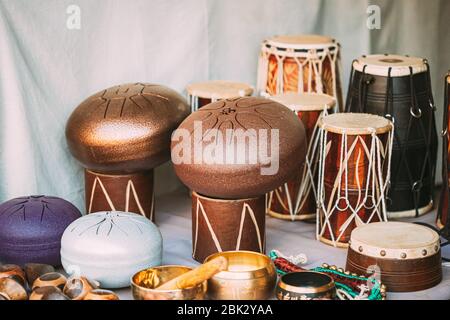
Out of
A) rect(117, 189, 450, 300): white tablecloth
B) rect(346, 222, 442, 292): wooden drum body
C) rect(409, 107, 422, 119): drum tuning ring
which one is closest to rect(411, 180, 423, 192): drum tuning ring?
rect(117, 189, 450, 300): white tablecloth

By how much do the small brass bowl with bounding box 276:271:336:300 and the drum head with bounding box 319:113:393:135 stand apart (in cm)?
65

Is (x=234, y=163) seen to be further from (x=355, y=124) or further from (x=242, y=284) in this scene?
(x=355, y=124)

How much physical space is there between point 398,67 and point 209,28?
85 cm

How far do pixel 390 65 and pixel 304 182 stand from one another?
1.87ft

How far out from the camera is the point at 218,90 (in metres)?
3.48

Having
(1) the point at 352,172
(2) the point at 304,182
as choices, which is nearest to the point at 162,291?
(1) the point at 352,172

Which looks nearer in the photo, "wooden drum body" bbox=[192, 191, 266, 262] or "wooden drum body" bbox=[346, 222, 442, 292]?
"wooden drum body" bbox=[346, 222, 442, 292]

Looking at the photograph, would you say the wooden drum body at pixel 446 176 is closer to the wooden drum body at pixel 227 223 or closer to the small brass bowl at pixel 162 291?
the wooden drum body at pixel 227 223

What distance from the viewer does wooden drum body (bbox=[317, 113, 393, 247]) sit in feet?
10.2

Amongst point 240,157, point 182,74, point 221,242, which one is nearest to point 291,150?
point 240,157

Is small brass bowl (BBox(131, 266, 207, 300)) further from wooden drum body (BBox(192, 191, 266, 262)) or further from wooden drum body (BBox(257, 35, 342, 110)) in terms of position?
wooden drum body (BBox(257, 35, 342, 110))

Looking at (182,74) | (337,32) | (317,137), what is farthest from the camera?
(337,32)
